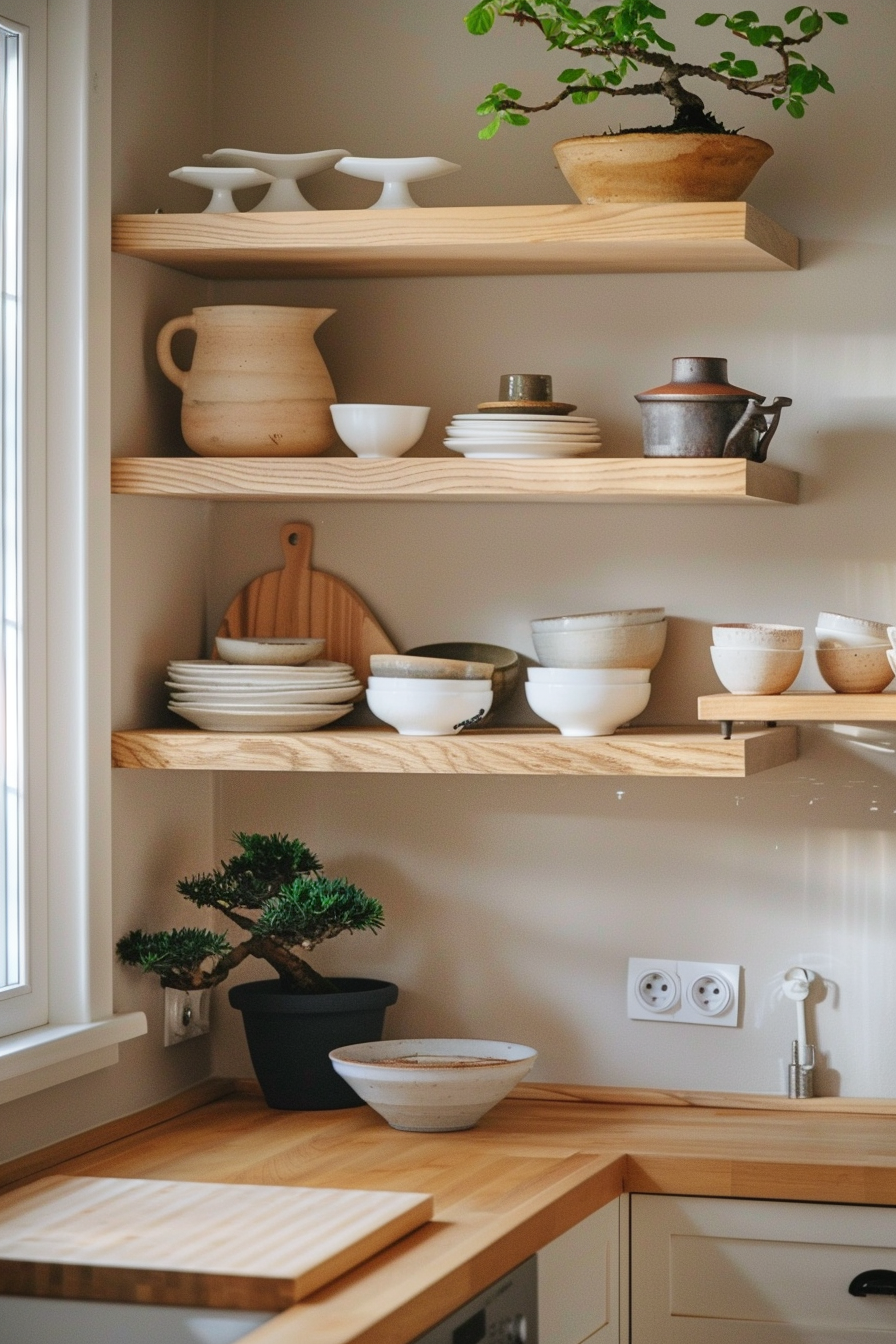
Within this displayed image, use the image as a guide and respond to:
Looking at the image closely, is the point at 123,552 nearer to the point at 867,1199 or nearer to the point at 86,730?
the point at 86,730

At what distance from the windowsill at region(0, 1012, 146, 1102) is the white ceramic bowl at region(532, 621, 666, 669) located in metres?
0.73

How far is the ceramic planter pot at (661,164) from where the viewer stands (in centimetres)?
210

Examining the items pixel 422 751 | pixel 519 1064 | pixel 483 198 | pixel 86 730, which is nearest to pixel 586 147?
pixel 483 198

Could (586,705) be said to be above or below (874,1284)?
above

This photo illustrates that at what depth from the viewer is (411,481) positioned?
216cm

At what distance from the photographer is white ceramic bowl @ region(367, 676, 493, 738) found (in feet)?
7.19

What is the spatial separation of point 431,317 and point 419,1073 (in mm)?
1087

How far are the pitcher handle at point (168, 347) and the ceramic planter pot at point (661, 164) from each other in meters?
0.55

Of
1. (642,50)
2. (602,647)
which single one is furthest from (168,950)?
(642,50)

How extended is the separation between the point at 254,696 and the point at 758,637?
0.66m

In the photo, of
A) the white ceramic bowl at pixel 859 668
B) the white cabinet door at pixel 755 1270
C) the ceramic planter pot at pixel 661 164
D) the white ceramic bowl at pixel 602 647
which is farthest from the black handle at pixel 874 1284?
the ceramic planter pot at pixel 661 164

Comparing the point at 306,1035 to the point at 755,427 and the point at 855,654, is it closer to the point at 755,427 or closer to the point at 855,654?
the point at 855,654

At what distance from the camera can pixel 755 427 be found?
7.00 feet

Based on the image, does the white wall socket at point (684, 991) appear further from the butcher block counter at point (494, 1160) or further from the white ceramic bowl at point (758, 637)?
the white ceramic bowl at point (758, 637)
